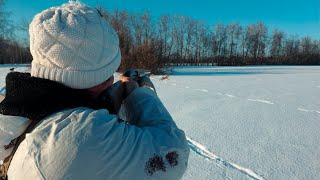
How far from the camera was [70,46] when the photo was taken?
72 centimetres

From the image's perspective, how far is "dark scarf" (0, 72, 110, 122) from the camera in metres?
0.68

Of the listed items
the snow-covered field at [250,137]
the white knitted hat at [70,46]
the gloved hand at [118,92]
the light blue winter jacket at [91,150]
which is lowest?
the snow-covered field at [250,137]

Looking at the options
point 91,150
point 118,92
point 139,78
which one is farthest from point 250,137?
point 91,150

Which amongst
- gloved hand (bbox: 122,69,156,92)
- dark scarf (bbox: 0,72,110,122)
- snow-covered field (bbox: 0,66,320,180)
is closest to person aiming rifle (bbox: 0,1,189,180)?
dark scarf (bbox: 0,72,110,122)

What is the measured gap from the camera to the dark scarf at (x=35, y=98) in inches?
26.7

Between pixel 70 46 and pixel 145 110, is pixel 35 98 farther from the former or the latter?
pixel 145 110

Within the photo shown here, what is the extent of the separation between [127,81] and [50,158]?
363mm

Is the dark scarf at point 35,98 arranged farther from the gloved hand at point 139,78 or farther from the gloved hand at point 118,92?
the gloved hand at point 139,78

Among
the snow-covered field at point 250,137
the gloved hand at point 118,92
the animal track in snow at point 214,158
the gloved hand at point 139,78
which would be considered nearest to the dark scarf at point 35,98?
the gloved hand at point 118,92

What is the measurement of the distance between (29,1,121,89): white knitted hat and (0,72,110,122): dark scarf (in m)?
0.03

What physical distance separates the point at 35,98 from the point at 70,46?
15cm

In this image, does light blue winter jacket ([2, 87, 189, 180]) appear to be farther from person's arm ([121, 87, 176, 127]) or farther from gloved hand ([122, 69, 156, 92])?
gloved hand ([122, 69, 156, 92])

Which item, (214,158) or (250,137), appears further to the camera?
(250,137)

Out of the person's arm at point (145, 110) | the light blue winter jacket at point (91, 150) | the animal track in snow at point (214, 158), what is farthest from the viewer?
the animal track in snow at point (214, 158)
